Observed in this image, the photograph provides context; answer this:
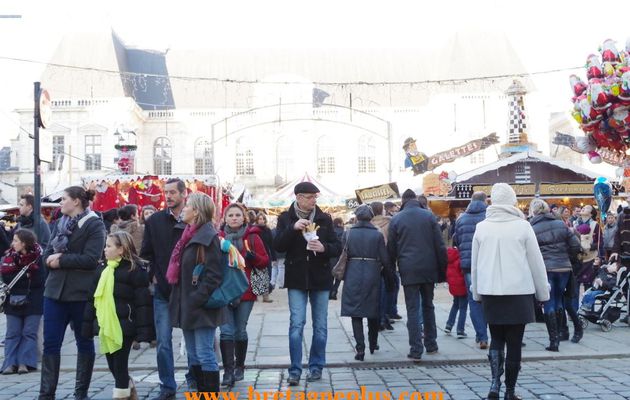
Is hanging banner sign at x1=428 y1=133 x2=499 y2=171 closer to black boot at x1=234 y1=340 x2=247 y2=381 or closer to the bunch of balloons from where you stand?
the bunch of balloons

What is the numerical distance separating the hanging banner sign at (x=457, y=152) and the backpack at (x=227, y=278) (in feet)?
57.4

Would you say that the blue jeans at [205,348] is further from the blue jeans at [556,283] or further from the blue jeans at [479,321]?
the blue jeans at [556,283]

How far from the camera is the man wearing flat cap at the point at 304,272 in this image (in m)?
6.59

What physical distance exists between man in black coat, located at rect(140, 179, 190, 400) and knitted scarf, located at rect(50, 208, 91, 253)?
627 mm

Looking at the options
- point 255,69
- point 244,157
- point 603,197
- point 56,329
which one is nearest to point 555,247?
point 603,197

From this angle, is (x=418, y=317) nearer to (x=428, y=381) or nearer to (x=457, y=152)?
(x=428, y=381)

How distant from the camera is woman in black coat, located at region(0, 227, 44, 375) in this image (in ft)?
24.7

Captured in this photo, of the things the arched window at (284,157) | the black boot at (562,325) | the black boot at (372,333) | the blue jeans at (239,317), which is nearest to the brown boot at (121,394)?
the blue jeans at (239,317)

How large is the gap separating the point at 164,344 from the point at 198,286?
0.98 m

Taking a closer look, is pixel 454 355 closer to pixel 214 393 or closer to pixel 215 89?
pixel 214 393

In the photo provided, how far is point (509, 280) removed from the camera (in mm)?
5695

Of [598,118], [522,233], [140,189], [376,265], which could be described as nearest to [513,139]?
[140,189]

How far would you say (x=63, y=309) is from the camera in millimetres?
5980

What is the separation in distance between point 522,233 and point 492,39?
55.2 meters
